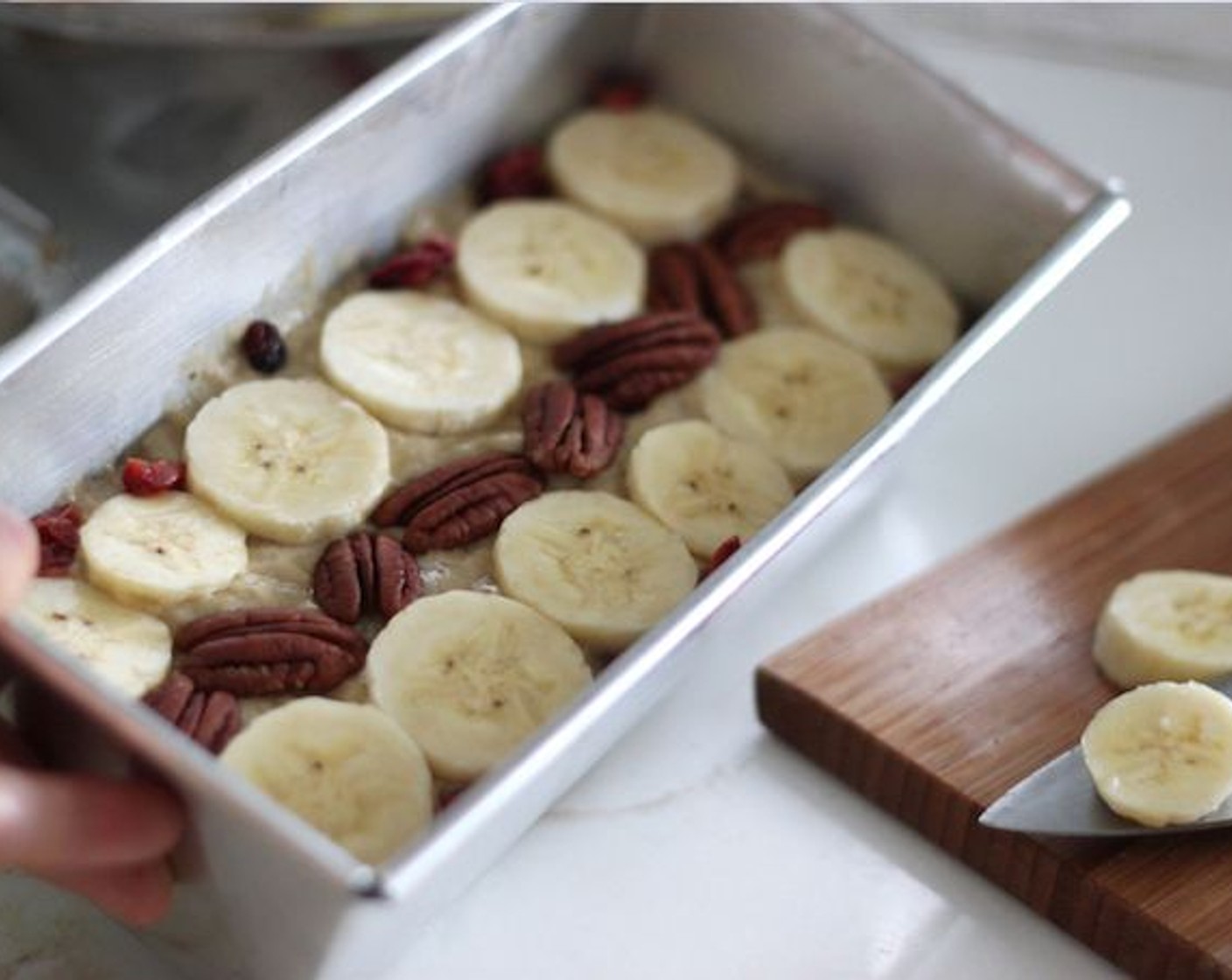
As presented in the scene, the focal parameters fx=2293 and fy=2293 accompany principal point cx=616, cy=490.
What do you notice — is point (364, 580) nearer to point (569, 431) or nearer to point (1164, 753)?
point (569, 431)

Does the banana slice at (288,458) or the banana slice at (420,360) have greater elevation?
the banana slice at (420,360)

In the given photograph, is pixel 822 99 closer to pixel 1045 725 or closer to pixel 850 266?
pixel 850 266

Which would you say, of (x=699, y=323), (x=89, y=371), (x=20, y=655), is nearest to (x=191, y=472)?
(x=89, y=371)

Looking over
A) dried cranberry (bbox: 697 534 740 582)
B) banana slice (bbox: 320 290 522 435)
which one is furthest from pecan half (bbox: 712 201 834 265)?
dried cranberry (bbox: 697 534 740 582)

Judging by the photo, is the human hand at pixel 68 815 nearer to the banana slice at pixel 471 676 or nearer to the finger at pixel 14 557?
the finger at pixel 14 557

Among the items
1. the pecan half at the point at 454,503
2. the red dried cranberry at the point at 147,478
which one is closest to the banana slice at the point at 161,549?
the red dried cranberry at the point at 147,478

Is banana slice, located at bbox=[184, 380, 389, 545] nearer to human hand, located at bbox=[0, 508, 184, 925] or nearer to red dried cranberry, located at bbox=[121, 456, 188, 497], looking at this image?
red dried cranberry, located at bbox=[121, 456, 188, 497]
